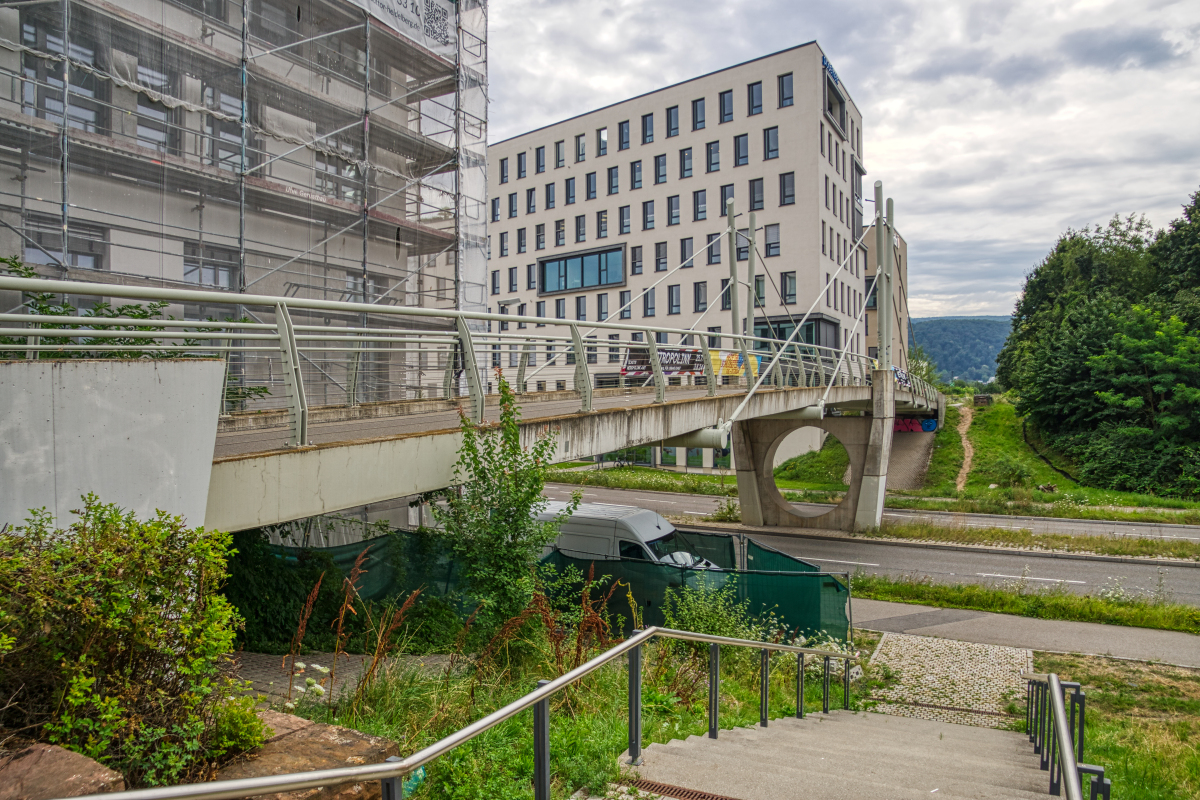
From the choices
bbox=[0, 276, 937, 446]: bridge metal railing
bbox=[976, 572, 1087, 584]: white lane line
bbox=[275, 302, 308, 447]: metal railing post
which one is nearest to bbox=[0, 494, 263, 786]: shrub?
bbox=[0, 276, 937, 446]: bridge metal railing

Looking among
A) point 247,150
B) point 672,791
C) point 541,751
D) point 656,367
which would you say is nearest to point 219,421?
point 656,367

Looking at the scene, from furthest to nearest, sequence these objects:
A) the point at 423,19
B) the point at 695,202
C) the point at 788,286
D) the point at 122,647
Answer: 1. the point at 695,202
2. the point at 788,286
3. the point at 423,19
4. the point at 122,647

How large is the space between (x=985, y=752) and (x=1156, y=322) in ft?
115

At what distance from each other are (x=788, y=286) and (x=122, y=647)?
4047cm

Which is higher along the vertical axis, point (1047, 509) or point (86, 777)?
point (86, 777)

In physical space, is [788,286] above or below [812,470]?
above

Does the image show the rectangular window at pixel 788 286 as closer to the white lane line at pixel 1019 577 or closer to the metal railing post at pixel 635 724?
the white lane line at pixel 1019 577

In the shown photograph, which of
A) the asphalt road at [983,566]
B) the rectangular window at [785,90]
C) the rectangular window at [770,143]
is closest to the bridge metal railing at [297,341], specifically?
the asphalt road at [983,566]

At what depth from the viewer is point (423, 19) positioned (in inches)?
802

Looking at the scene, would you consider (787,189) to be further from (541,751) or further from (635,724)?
(541,751)

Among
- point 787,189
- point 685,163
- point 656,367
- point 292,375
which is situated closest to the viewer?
point 292,375

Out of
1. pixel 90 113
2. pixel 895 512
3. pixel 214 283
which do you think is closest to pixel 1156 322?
pixel 895 512

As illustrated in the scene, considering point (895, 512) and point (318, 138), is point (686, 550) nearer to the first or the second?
point (318, 138)

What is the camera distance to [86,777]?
2.59 metres
